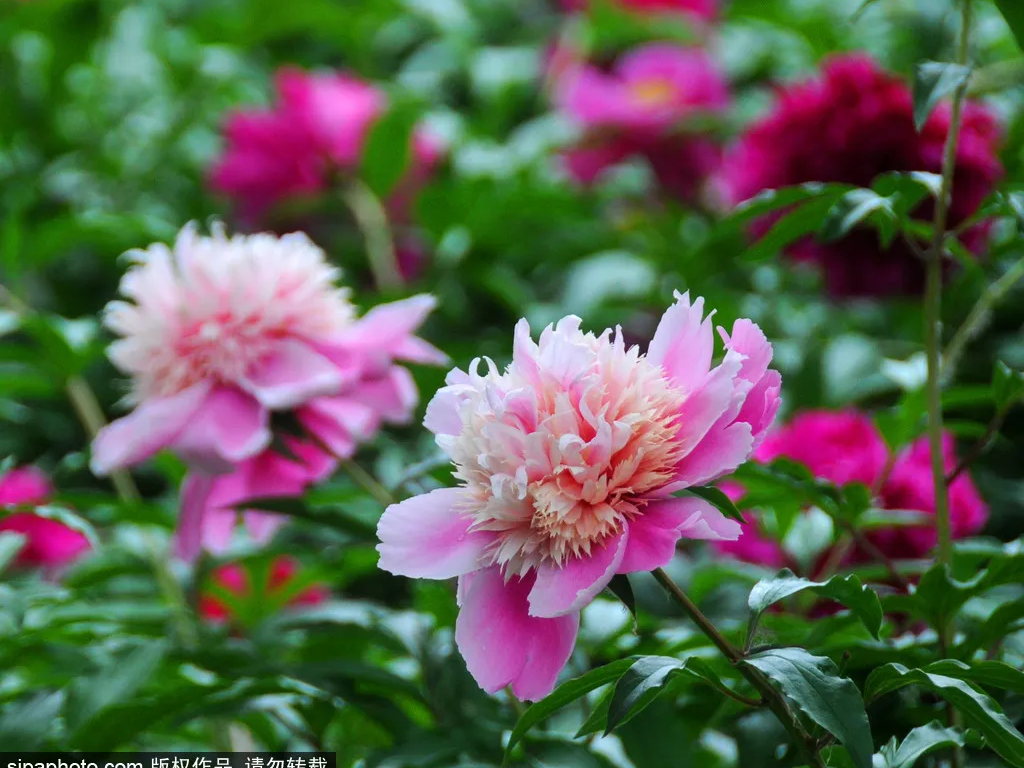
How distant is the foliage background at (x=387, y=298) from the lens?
0.63m

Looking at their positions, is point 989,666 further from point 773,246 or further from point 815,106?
point 815,106

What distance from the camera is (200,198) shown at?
4.65 feet

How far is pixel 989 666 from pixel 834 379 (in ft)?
1.66

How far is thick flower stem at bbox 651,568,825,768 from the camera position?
420mm

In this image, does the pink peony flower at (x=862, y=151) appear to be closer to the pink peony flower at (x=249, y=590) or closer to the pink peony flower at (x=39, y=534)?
the pink peony flower at (x=249, y=590)

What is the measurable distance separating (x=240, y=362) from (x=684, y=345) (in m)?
0.32

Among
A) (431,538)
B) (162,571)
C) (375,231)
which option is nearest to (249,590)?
(162,571)

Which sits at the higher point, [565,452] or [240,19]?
[565,452]

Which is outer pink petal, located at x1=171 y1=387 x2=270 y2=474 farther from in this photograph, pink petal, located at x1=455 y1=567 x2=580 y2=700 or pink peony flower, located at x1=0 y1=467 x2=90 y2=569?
pink peony flower, located at x1=0 y1=467 x2=90 y2=569

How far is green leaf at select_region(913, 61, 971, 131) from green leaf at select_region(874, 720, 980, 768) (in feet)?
0.81

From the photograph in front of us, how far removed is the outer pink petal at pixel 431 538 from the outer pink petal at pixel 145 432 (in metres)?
0.25

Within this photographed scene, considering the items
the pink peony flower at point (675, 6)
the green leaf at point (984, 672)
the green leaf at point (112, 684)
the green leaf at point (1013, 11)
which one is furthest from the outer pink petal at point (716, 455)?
the pink peony flower at point (675, 6)

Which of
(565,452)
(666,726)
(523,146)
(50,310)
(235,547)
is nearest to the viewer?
(565,452)

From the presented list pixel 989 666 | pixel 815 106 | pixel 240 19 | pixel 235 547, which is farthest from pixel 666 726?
pixel 240 19
